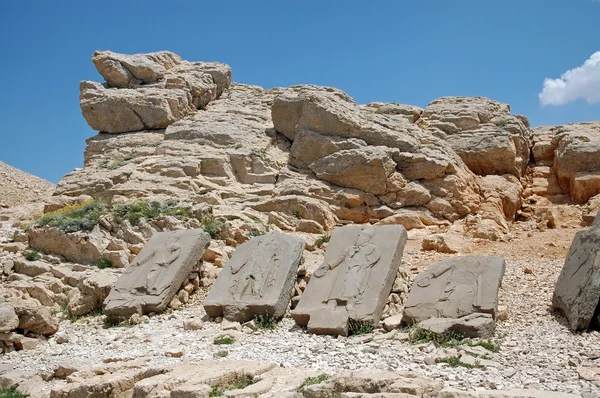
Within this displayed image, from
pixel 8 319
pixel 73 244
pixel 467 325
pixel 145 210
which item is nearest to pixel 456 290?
pixel 467 325

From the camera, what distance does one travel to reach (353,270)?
10430mm

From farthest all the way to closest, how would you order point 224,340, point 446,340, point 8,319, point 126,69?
point 126,69, point 8,319, point 224,340, point 446,340

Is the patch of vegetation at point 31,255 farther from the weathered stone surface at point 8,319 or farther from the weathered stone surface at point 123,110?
the weathered stone surface at point 123,110

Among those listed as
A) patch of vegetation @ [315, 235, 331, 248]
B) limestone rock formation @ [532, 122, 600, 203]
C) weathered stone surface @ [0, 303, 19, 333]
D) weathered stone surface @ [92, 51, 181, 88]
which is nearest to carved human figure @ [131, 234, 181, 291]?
weathered stone surface @ [0, 303, 19, 333]

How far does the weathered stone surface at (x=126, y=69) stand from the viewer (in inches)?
882

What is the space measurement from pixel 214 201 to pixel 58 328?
6629 mm

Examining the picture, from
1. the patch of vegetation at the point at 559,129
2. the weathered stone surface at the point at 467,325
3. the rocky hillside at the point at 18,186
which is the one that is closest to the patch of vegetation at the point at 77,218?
the weathered stone surface at the point at 467,325

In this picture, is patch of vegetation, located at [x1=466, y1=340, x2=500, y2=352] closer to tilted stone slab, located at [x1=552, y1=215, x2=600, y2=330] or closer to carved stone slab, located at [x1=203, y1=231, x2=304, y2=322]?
tilted stone slab, located at [x1=552, y1=215, x2=600, y2=330]

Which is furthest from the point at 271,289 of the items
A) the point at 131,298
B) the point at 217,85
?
the point at 217,85

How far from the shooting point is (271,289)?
10555 mm

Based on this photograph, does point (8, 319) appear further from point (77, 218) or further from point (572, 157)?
point (572, 157)

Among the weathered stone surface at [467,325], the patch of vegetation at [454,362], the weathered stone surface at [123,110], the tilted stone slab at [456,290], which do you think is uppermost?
the weathered stone surface at [123,110]

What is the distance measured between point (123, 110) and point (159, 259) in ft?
34.6

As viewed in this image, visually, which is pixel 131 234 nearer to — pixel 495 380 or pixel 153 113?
pixel 153 113
